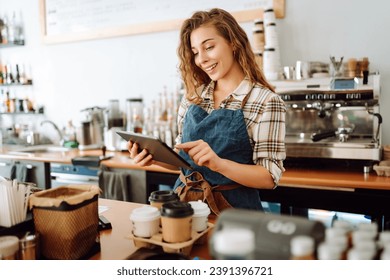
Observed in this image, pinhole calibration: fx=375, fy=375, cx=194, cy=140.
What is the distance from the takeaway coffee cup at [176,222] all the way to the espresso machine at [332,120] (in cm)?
150

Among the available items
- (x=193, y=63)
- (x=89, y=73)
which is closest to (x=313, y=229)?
(x=193, y=63)

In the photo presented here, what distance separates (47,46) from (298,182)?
10.3 ft

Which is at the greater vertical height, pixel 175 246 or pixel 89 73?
pixel 89 73

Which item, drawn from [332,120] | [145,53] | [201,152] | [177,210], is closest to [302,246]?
[177,210]

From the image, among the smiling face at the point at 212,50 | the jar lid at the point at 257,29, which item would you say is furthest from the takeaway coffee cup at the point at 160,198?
the jar lid at the point at 257,29

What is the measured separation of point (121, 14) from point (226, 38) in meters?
2.31

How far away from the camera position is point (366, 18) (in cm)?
260

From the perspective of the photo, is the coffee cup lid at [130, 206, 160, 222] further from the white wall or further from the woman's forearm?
the white wall

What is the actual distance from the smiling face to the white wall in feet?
4.92

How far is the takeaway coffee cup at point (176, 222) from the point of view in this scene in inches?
37.5

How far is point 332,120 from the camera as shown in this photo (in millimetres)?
2623

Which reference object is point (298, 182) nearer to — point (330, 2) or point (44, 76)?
point (330, 2)

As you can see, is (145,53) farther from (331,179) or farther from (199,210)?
(199,210)

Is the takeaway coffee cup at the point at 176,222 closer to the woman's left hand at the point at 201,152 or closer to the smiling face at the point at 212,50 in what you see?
the woman's left hand at the point at 201,152
